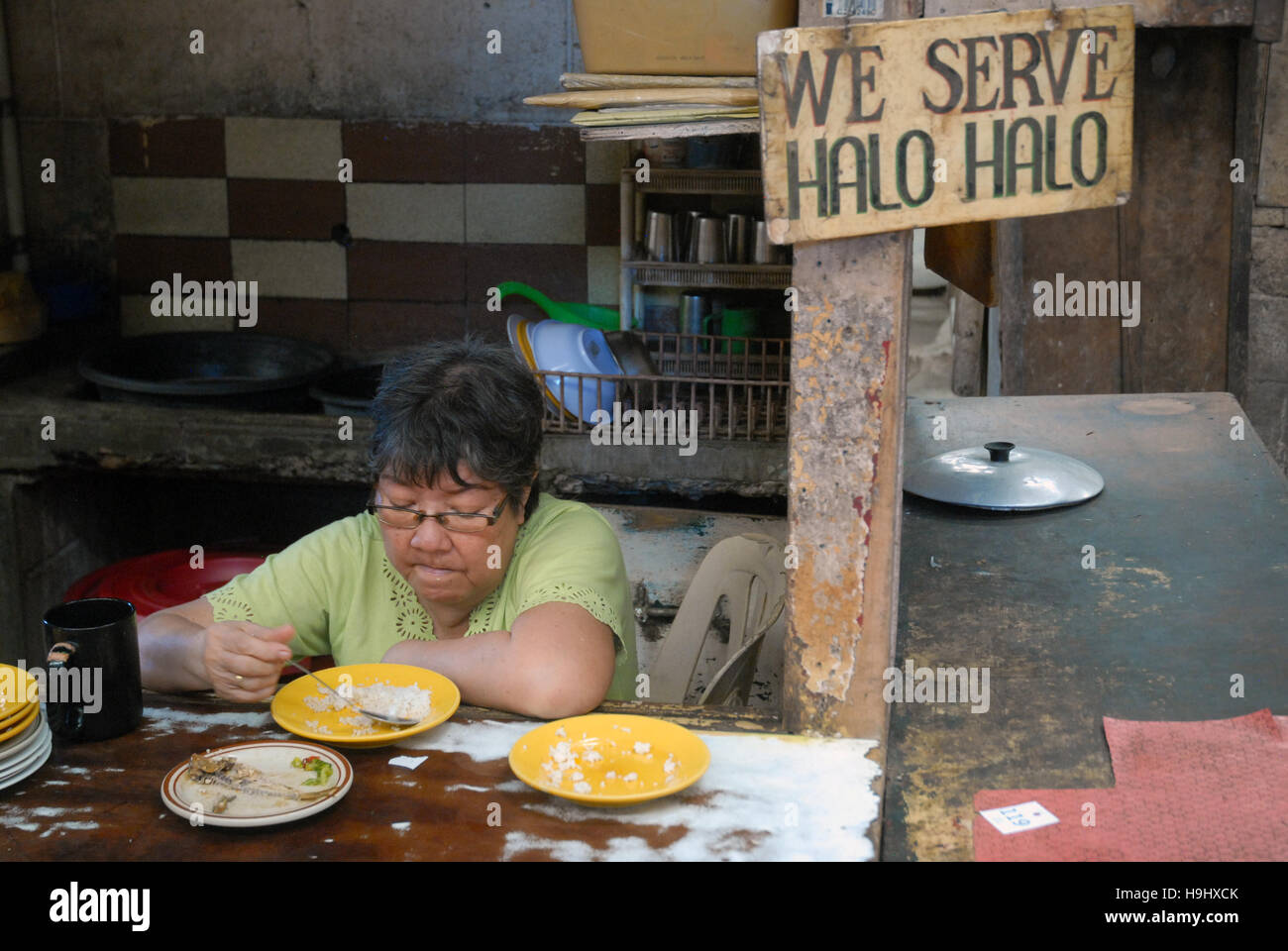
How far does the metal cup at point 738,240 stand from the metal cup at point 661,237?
18 centimetres

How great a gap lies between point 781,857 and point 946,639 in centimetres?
72

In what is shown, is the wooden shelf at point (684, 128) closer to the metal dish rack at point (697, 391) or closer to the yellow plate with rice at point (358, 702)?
the yellow plate with rice at point (358, 702)

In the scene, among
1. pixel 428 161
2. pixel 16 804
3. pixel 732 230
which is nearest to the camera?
pixel 16 804

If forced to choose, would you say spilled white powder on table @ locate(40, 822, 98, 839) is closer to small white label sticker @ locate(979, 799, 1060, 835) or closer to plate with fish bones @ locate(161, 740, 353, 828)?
plate with fish bones @ locate(161, 740, 353, 828)

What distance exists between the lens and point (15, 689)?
1567 millimetres

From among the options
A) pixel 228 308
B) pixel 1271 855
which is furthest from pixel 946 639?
pixel 228 308

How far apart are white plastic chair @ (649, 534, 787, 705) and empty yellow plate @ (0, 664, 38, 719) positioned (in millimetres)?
1165

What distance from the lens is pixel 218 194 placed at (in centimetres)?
455

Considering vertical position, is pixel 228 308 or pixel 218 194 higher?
pixel 218 194

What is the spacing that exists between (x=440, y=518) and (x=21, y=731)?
64cm

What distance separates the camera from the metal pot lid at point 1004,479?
98.8 inches

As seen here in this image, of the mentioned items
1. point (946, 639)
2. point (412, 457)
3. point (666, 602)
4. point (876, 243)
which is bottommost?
point (666, 602)
